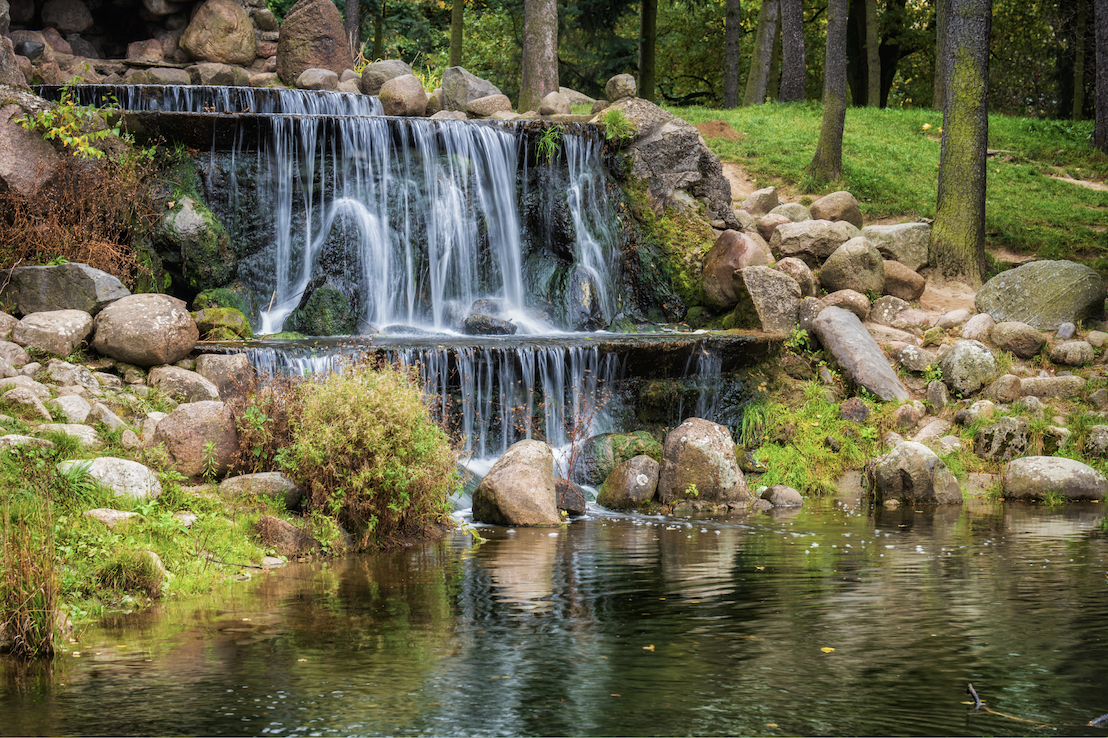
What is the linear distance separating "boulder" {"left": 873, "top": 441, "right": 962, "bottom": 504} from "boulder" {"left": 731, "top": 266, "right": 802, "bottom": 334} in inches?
129

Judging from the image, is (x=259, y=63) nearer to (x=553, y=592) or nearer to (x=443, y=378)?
(x=443, y=378)

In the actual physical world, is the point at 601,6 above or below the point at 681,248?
above

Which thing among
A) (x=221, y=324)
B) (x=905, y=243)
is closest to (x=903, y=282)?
(x=905, y=243)

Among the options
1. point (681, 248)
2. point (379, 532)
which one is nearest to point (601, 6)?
point (681, 248)

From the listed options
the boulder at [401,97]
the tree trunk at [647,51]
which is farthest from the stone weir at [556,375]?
the tree trunk at [647,51]

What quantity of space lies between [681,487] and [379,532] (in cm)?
350

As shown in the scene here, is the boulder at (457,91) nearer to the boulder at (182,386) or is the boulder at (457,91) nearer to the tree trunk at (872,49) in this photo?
the boulder at (182,386)

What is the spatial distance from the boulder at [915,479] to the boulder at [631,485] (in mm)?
2528

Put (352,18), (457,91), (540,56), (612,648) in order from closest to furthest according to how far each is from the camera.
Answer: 1. (612,648)
2. (457,91)
3. (540,56)
4. (352,18)

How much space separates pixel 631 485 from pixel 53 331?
5980 mm

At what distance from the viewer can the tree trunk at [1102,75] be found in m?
21.6

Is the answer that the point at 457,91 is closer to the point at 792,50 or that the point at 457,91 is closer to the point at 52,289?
the point at 52,289

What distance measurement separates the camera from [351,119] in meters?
15.1

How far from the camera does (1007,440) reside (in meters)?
12.2
